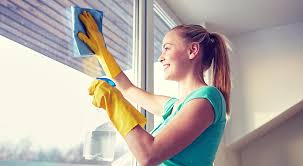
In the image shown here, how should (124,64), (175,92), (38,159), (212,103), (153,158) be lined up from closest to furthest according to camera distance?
(153,158) → (212,103) → (38,159) → (124,64) → (175,92)

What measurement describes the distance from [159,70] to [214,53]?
810mm

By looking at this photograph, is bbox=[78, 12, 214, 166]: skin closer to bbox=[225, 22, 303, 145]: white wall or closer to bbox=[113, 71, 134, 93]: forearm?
bbox=[113, 71, 134, 93]: forearm

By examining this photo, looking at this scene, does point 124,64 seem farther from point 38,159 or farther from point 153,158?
point 153,158


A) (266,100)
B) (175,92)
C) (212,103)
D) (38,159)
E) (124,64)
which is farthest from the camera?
(266,100)

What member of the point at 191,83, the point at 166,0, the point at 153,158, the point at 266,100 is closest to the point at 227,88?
the point at 191,83

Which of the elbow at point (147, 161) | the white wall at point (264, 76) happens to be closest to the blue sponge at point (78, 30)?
the elbow at point (147, 161)

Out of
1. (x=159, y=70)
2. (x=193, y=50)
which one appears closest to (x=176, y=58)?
(x=193, y=50)

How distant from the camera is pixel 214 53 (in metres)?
1.18

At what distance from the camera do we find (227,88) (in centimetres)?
114

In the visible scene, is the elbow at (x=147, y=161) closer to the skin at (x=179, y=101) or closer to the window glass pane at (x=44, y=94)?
the skin at (x=179, y=101)

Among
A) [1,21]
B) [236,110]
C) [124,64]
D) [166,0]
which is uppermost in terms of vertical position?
[166,0]

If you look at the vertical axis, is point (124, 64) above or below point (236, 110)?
above

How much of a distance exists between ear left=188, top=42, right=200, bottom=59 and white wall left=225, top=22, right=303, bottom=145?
1.74 m

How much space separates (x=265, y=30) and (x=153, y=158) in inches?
88.2
